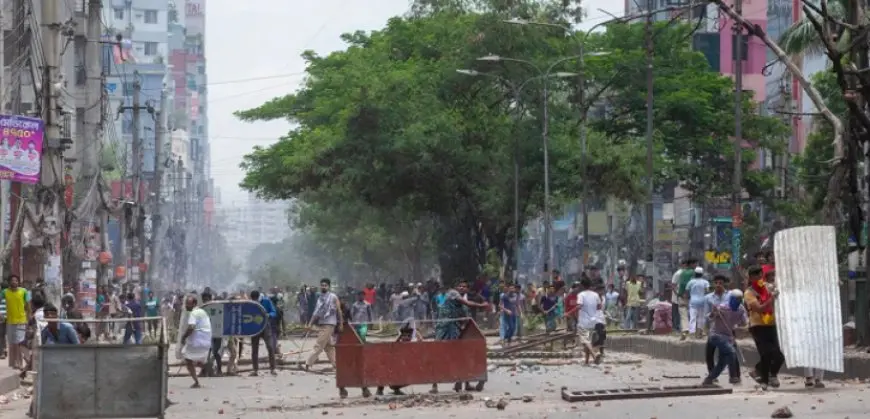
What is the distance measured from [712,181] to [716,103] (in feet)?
8.62

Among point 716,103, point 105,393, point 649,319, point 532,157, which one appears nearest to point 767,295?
point 105,393

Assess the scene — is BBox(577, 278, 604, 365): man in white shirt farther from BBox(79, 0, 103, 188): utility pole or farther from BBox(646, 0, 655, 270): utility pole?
BBox(79, 0, 103, 188): utility pole

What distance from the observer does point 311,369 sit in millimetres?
28812

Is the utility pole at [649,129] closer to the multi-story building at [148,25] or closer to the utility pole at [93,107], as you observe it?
the utility pole at [93,107]

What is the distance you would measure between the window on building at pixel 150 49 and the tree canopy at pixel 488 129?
5065 inches

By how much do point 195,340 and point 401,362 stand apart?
216 inches

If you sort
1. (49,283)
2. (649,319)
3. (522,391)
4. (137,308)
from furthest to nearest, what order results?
(137,308)
(649,319)
(49,283)
(522,391)

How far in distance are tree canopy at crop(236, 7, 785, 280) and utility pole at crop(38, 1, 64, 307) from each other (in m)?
16.0

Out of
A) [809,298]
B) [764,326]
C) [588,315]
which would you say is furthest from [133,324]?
[809,298]

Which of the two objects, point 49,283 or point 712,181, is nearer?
point 49,283

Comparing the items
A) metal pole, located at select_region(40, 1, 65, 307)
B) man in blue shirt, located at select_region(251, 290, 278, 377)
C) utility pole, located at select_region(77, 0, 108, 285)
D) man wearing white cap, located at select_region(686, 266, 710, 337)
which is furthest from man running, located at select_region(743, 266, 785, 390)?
utility pole, located at select_region(77, 0, 108, 285)

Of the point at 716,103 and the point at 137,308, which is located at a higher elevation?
the point at 716,103

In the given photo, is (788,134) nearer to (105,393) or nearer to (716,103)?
(716,103)

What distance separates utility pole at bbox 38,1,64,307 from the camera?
34.3 meters
